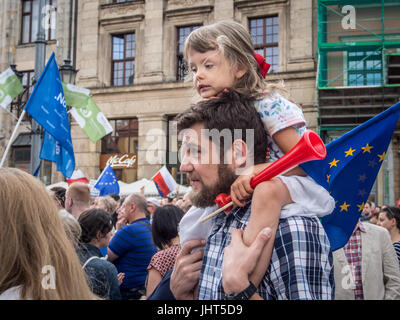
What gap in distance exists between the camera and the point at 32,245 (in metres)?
1.62

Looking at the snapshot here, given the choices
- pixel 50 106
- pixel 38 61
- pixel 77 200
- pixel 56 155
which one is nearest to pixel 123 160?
pixel 38 61

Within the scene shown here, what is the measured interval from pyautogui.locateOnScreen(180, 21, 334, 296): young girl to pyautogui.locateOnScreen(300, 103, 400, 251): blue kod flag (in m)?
0.36

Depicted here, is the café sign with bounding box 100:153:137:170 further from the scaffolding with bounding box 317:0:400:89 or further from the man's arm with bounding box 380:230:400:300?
the man's arm with bounding box 380:230:400:300

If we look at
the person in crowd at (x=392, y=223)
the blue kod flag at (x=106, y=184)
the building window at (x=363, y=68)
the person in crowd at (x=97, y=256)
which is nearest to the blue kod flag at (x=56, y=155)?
the blue kod flag at (x=106, y=184)

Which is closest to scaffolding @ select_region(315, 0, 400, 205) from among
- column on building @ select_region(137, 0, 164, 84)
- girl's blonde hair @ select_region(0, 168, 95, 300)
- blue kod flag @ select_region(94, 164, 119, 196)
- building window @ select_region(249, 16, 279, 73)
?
building window @ select_region(249, 16, 279, 73)

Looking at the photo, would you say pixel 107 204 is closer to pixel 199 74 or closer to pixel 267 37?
pixel 199 74

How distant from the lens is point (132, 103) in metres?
21.0

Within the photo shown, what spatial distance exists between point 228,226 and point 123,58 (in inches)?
817

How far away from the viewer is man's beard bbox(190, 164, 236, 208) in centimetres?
184

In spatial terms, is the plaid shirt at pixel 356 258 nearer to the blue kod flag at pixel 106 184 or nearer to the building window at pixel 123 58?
the blue kod flag at pixel 106 184

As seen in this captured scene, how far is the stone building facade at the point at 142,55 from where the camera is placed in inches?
717

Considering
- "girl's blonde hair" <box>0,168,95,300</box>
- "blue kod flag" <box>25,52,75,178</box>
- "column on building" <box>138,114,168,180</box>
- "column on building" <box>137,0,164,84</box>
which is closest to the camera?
"girl's blonde hair" <box>0,168,95,300</box>

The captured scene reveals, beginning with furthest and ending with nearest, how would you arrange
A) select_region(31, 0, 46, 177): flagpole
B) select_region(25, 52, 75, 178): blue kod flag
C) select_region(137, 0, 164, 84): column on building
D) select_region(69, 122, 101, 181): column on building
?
1. select_region(69, 122, 101, 181): column on building
2. select_region(137, 0, 164, 84): column on building
3. select_region(31, 0, 46, 177): flagpole
4. select_region(25, 52, 75, 178): blue kod flag
